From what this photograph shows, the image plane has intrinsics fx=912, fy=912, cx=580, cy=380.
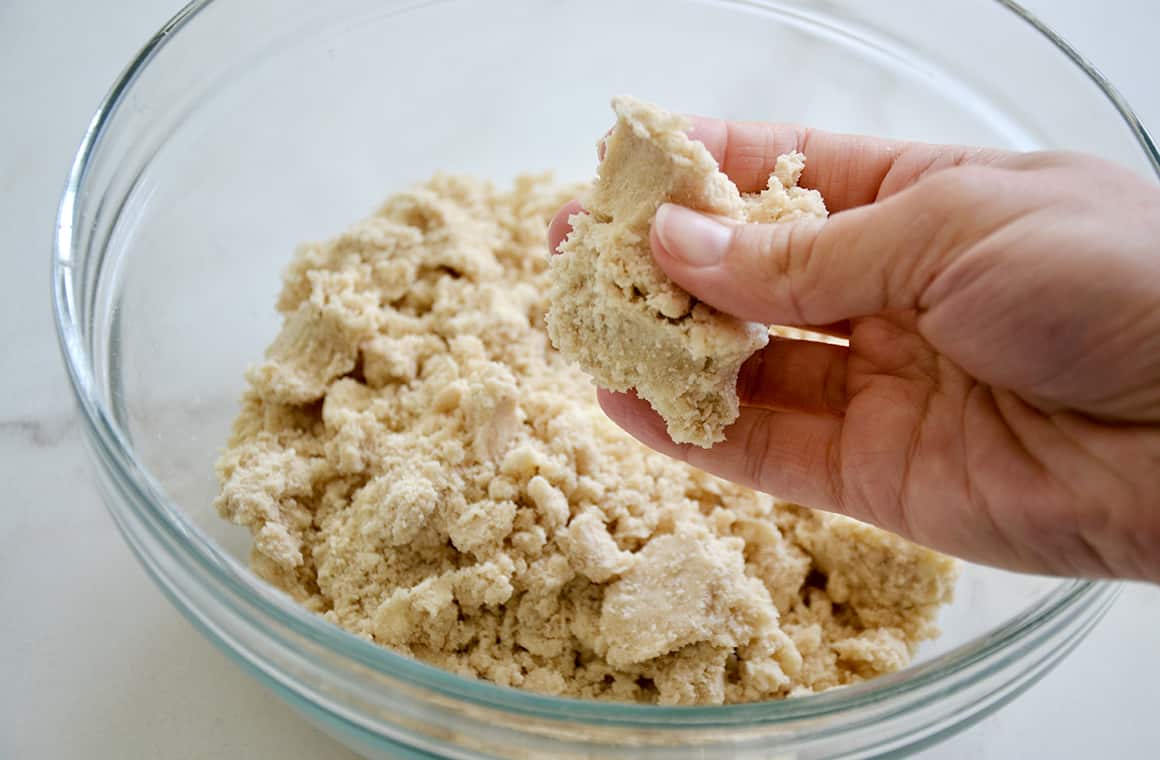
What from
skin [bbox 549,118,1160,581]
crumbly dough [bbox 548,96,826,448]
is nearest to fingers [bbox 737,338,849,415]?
skin [bbox 549,118,1160,581]

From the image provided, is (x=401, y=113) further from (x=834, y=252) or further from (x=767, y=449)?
(x=834, y=252)

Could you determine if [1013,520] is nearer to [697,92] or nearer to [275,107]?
[697,92]

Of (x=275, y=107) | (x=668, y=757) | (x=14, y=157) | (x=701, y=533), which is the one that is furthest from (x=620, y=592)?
(x=14, y=157)

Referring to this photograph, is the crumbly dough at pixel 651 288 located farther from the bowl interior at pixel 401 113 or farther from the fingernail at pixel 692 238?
the bowl interior at pixel 401 113

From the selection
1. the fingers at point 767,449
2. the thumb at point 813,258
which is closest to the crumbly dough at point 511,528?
the fingers at point 767,449

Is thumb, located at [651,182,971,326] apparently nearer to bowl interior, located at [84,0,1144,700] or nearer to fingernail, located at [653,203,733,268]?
fingernail, located at [653,203,733,268]
